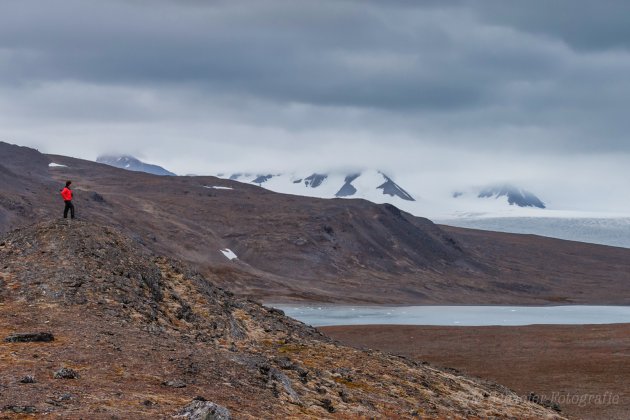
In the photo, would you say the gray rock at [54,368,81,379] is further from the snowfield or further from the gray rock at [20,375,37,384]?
the snowfield

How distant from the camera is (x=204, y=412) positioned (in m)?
16.7

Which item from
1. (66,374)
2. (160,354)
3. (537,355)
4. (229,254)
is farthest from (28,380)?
(229,254)

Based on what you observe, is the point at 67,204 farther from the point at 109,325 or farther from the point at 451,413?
the point at 451,413

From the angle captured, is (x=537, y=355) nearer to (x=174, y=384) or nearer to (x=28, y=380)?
(x=174, y=384)

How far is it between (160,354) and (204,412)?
223 inches

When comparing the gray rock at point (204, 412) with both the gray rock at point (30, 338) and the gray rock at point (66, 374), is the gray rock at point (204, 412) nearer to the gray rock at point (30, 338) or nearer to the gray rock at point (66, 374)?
the gray rock at point (66, 374)

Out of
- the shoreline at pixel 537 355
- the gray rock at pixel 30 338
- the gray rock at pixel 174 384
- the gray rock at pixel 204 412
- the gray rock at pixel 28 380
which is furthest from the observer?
the shoreline at pixel 537 355

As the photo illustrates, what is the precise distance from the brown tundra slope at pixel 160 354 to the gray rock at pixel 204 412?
93 millimetres

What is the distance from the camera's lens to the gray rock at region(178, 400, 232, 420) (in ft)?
54.5

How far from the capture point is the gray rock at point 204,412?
16.6 meters

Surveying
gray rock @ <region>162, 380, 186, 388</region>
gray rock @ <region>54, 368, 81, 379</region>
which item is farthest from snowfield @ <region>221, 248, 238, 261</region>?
gray rock @ <region>54, 368, 81, 379</region>

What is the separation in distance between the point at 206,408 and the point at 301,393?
617cm

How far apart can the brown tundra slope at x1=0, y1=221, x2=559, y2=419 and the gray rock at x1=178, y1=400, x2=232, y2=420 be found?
0.31ft

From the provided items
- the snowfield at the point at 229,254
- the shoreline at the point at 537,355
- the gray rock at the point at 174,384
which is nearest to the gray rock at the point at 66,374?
the gray rock at the point at 174,384
